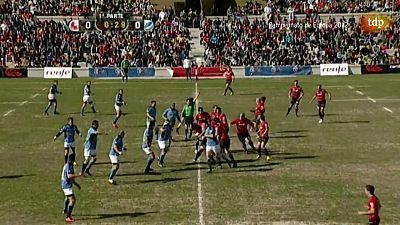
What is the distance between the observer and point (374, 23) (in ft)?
240

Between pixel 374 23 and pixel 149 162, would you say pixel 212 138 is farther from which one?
pixel 374 23

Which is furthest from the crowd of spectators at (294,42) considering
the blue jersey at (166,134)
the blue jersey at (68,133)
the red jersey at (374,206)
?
the red jersey at (374,206)

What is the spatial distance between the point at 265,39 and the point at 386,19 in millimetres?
12220

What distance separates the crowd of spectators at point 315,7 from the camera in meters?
75.2

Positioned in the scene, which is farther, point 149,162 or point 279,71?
point 279,71

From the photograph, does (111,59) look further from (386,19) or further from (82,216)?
(82,216)

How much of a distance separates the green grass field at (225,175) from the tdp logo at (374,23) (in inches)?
1088

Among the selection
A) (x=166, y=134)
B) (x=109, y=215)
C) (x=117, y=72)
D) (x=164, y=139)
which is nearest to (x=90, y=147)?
(x=164, y=139)

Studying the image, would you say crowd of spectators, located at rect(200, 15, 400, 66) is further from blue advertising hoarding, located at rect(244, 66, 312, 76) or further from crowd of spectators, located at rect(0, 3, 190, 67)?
crowd of spectators, located at rect(0, 3, 190, 67)

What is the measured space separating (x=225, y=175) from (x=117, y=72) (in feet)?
125

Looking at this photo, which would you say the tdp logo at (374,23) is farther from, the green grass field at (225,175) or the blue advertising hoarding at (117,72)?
the green grass field at (225,175)

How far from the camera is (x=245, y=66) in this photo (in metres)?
65.7

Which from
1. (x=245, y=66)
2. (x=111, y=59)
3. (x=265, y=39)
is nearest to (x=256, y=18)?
(x=265, y=39)

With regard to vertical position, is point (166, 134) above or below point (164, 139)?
above
